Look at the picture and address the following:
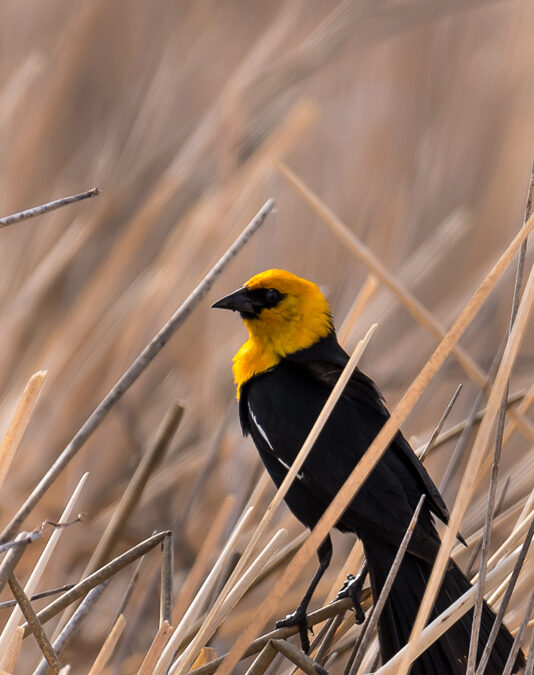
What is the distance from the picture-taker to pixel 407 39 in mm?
2727

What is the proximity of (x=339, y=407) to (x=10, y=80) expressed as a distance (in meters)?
1.20

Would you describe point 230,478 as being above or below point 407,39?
below

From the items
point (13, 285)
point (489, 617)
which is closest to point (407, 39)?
point (13, 285)

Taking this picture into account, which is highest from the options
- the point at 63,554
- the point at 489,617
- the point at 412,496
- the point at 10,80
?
the point at 10,80

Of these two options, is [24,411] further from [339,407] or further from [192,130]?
[192,130]

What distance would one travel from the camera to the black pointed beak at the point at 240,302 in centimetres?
167

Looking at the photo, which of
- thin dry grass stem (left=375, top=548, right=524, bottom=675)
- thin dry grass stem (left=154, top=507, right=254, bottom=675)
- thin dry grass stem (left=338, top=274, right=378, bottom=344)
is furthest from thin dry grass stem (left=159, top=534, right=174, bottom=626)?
thin dry grass stem (left=338, top=274, right=378, bottom=344)

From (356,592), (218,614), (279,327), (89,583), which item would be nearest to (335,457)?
(356,592)

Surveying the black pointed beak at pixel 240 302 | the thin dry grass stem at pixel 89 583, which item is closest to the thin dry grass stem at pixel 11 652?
the thin dry grass stem at pixel 89 583

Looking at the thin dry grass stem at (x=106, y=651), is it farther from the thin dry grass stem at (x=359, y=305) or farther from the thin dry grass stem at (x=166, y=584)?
the thin dry grass stem at (x=359, y=305)

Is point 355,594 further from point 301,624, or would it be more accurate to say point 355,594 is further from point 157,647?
point 157,647

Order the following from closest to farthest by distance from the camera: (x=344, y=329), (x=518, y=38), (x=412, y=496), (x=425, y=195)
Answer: (x=412, y=496), (x=344, y=329), (x=425, y=195), (x=518, y=38)

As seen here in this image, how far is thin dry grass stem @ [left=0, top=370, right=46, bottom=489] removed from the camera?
0.96 meters

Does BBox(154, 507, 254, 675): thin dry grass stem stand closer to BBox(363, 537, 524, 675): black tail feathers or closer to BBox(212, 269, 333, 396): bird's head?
BBox(363, 537, 524, 675): black tail feathers
